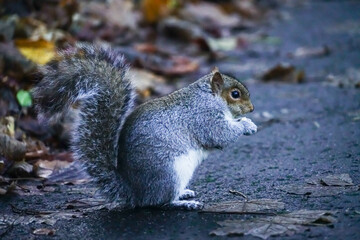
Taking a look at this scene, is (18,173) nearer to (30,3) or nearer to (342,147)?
(342,147)

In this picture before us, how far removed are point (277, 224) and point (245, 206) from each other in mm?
330

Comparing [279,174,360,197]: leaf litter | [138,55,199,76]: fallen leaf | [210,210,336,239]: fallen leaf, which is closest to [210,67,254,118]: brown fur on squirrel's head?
[279,174,360,197]: leaf litter

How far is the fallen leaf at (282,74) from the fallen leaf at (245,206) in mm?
3581

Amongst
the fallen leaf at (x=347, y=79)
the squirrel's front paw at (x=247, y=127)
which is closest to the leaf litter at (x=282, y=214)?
the squirrel's front paw at (x=247, y=127)

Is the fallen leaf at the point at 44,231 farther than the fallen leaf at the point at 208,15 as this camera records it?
No

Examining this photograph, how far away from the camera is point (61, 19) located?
6496 mm

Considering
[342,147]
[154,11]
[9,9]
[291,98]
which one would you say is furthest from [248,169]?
[154,11]

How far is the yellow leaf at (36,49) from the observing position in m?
5.20

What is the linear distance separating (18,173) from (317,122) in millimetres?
2333

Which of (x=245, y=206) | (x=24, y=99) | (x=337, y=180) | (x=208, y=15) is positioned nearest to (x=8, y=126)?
(x=24, y=99)

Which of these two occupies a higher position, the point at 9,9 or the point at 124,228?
the point at 9,9

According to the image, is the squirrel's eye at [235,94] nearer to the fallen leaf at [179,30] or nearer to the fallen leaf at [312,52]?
the fallen leaf at [312,52]

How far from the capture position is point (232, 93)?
3.71 metres

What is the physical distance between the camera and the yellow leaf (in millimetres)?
5203
